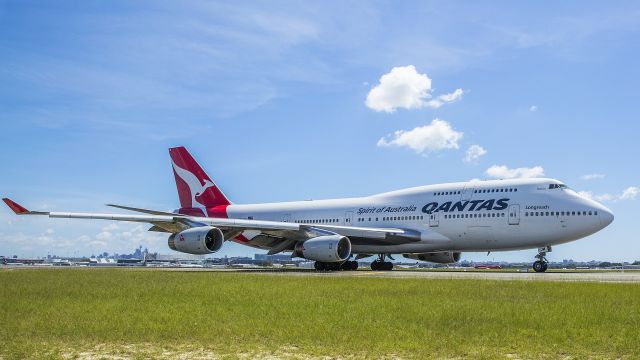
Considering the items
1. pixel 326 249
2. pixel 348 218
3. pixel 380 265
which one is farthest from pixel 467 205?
pixel 348 218

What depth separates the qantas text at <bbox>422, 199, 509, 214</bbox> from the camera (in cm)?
3087

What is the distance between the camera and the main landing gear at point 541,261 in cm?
3028

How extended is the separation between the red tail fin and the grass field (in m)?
26.9

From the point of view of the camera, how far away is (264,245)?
36250 millimetres

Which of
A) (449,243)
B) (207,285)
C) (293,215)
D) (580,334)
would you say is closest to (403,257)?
(449,243)

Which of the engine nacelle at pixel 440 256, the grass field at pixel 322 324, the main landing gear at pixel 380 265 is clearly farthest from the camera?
Answer: the main landing gear at pixel 380 265

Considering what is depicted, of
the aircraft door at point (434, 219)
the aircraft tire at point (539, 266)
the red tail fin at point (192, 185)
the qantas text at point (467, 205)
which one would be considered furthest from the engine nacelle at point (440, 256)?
the red tail fin at point (192, 185)

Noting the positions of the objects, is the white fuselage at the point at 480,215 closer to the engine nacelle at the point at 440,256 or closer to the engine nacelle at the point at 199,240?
the engine nacelle at the point at 440,256

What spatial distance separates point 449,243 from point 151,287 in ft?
60.6

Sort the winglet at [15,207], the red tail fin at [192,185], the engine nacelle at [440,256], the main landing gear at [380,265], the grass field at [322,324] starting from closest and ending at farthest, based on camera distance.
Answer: the grass field at [322,324], the winglet at [15,207], the engine nacelle at [440,256], the main landing gear at [380,265], the red tail fin at [192,185]

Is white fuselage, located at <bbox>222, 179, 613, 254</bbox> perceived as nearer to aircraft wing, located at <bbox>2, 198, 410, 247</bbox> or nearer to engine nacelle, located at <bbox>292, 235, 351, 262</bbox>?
aircraft wing, located at <bbox>2, 198, 410, 247</bbox>

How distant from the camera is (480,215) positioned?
31.1 m

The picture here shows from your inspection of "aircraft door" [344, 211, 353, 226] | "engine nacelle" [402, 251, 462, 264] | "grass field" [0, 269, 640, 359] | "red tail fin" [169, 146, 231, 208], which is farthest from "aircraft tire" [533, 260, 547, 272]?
"red tail fin" [169, 146, 231, 208]

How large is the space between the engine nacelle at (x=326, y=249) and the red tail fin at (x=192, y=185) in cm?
1349
